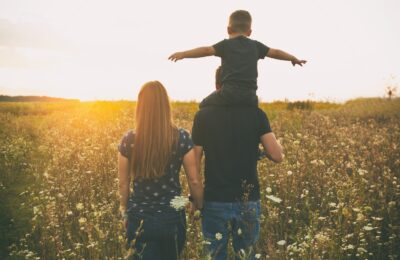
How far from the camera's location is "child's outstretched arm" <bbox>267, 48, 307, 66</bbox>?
3.99m

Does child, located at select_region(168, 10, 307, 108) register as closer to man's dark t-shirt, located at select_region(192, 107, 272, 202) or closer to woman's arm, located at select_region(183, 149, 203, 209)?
man's dark t-shirt, located at select_region(192, 107, 272, 202)

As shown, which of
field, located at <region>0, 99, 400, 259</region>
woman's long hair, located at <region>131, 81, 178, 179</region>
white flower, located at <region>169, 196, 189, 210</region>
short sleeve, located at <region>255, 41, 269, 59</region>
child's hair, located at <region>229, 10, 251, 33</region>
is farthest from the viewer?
field, located at <region>0, 99, 400, 259</region>

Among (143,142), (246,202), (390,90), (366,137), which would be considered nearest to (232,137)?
(246,202)

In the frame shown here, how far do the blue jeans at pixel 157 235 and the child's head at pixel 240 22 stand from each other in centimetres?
180

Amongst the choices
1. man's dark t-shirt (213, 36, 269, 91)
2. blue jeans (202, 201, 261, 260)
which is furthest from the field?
man's dark t-shirt (213, 36, 269, 91)

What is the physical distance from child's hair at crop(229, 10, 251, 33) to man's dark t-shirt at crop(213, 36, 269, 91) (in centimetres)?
8

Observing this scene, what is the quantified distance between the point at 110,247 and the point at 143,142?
235cm

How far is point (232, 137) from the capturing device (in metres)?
3.46

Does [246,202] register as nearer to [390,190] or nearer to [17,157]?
[390,190]

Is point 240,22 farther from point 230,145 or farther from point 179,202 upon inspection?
point 179,202

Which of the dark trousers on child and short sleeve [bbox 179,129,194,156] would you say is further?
short sleeve [bbox 179,129,194,156]

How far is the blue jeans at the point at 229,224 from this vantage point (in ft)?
11.2

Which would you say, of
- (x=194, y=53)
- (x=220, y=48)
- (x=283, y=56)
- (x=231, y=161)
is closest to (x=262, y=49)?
(x=283, y=56)

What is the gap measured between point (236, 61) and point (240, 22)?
0.39m
